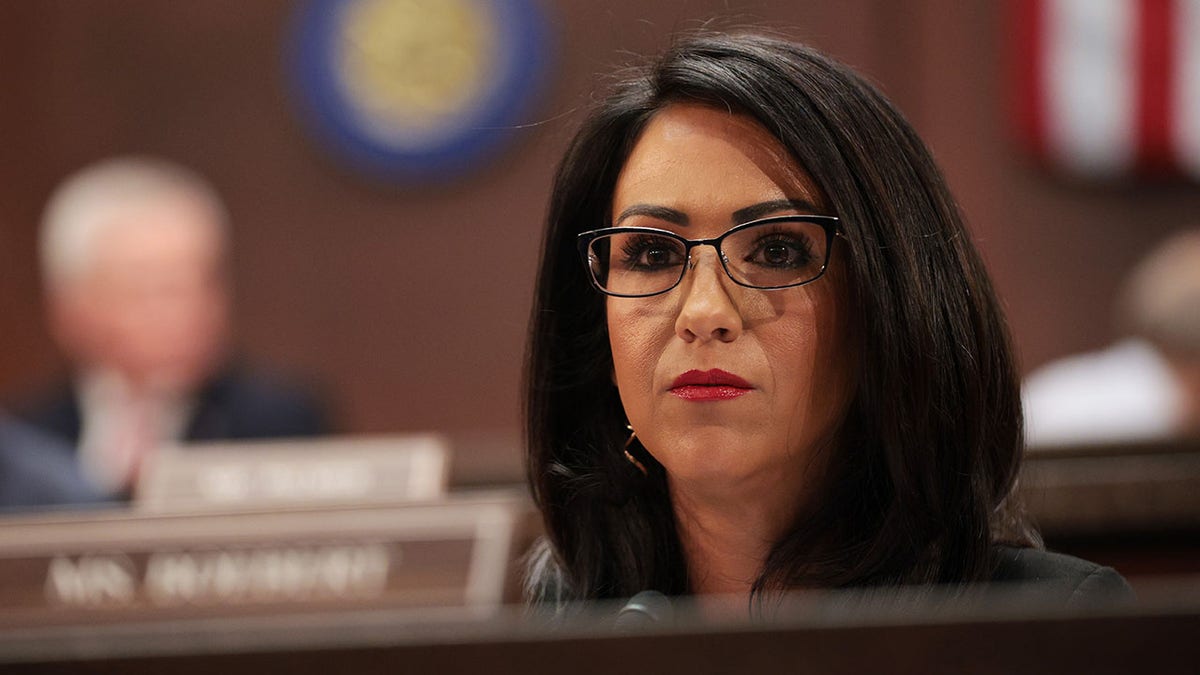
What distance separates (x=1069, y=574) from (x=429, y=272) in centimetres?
424

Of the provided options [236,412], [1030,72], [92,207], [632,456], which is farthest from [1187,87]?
[632,456]

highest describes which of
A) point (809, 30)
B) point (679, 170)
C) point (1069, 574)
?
point (809, 30)

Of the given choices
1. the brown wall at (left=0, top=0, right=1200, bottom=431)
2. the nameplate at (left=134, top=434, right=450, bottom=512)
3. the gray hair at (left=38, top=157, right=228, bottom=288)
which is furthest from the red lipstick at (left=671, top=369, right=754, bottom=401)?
the brown wall at (left=0, top=0, right=1200, bottom=431)

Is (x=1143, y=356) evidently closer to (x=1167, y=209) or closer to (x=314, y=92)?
(x=1167, y=209)

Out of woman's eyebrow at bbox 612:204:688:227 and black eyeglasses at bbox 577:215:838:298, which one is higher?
woman's eyebrow at bbox 612:204:688:227

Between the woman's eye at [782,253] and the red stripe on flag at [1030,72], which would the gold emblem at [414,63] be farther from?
the woman's eye at [782,253]

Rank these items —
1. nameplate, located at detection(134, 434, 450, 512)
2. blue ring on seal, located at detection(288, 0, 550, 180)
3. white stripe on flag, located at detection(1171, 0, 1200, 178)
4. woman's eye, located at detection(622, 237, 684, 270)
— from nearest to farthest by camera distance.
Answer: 1. woman's eye, located at detection(622, 237, 684, 270)
2. nameplate, located at detection(134, 434, 450, 512)
3. white stripe on flag, located at detection(1171, 0, 1200, 178)
4. blue ring on seal, located at detection(288, 0, 550, 180)

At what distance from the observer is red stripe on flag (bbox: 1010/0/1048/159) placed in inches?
199

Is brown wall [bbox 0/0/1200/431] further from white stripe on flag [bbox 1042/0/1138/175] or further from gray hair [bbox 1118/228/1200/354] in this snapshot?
gray hair [bbox 1118/228/1200/354]

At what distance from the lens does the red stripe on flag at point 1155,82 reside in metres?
5.00

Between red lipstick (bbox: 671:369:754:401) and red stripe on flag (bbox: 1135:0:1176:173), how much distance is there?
4.12m

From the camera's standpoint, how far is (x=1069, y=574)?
1486 mm

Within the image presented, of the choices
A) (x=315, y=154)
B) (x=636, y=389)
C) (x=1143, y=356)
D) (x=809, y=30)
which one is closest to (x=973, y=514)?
(x=636, y=389)

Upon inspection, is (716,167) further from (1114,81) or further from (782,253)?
(1114,81)
